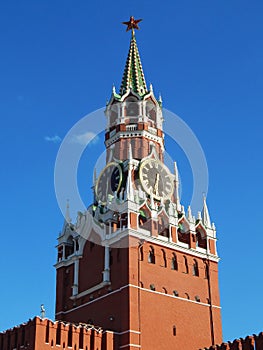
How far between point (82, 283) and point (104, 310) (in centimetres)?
401

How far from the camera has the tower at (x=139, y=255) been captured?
45.0 m

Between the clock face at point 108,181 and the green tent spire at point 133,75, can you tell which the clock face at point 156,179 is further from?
the green tent spire at point 133,75

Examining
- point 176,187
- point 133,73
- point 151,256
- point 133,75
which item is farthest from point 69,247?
point 133,73

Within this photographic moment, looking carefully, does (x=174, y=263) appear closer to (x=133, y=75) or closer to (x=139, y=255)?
(x=139, y=255)

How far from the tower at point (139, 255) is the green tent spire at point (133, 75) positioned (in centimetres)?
145

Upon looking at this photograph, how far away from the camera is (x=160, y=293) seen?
4612cm

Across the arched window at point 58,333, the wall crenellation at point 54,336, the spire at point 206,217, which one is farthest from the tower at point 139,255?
the arched window at point 58,333

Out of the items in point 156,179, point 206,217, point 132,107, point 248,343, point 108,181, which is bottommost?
point 248,343

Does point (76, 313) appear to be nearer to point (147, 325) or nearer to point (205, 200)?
point (147, 325)

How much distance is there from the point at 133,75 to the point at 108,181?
35.9ft

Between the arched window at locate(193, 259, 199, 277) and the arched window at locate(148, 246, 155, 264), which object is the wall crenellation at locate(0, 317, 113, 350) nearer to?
the arched window at locate(148, 246, 155, 264)

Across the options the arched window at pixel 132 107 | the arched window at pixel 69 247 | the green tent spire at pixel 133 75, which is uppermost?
the green tent spire at pixel 133 75

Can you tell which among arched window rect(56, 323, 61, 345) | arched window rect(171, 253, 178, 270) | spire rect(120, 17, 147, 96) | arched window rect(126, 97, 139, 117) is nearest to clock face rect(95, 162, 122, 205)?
arched window rect(126, 97, 139, 117)

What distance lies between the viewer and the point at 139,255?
152ft
